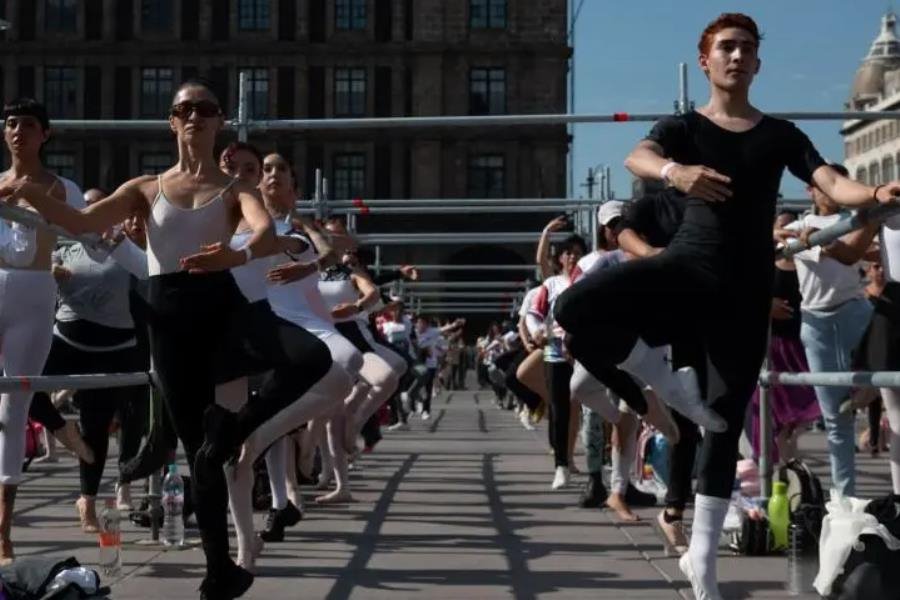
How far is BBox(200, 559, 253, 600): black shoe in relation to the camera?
223 inches

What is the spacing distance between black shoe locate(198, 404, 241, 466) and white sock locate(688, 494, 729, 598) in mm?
1548

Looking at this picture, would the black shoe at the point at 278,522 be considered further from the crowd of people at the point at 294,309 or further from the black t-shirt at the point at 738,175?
the black t-shirt at the point at 738,175

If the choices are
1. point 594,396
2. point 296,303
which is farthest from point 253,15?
point 296,303

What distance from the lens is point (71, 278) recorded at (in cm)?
884

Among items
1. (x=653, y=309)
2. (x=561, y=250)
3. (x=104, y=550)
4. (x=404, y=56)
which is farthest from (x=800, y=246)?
(x=404, y=56)

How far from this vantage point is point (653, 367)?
5793mm

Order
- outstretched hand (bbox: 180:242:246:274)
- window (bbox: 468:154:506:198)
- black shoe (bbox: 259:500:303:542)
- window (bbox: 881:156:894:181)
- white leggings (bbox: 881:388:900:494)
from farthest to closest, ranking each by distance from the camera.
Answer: window (bbox: 881:156:894:181) < window (bbox: 468:154:506:198) < black shoe (bbox: 259:500:303:542) < white leggings (bbox: 881:388:900:494) < outstretched hand (bbox: 180:242:246:274)

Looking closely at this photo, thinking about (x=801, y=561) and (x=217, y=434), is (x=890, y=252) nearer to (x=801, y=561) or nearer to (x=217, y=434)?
(x=801, y=561)

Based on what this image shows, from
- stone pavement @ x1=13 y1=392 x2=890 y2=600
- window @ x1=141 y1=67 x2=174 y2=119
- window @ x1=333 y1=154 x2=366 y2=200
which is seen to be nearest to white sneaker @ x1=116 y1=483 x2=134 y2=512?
stone pavement @ x1=13 y1=392 x2=890 y2=600

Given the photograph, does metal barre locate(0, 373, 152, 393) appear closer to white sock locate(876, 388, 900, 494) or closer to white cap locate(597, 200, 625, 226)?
white cap locate(597, 200, 625, 226)

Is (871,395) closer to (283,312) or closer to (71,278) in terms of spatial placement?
(283,312)

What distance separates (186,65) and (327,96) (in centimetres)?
573

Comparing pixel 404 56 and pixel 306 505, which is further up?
pixel 404 56

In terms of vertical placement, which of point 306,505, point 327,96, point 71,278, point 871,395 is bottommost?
point 306,505
